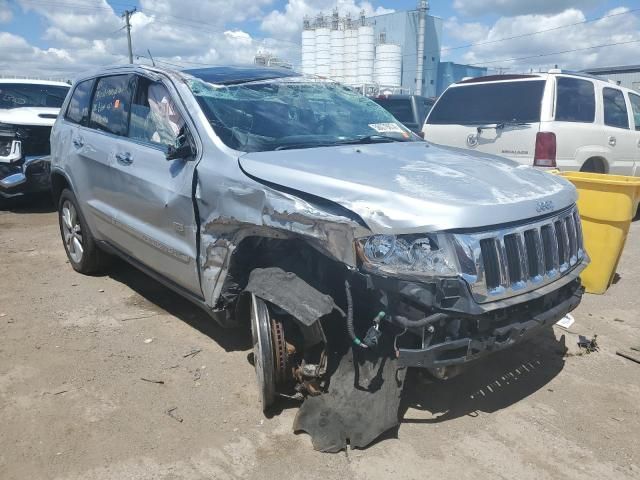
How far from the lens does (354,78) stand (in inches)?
1473

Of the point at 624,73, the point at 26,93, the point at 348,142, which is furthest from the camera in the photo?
the point at 624,73

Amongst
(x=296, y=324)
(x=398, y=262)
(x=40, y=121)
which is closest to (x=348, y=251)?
(x=398, y=262)

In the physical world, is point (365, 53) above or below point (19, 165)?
above

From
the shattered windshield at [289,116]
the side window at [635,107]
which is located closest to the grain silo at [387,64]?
the side window at [635,107]

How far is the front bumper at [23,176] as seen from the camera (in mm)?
7777

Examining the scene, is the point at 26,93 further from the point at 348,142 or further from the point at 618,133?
the point at 618,133

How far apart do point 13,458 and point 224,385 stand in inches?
45.0

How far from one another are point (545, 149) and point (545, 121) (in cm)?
33

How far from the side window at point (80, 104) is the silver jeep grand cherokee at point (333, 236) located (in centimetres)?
106

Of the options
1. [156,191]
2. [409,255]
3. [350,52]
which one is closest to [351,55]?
[350,52]

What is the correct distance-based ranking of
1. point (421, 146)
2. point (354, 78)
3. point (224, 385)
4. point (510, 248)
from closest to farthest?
point (510, 248) → point (224, 385) → point (421, 146) → point (354, 78)

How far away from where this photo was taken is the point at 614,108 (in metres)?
7.07

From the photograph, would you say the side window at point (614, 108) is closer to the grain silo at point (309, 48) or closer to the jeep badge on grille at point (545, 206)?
the jeep badge on grille at point (545, 206)

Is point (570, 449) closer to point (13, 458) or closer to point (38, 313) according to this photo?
point (13, 458)
